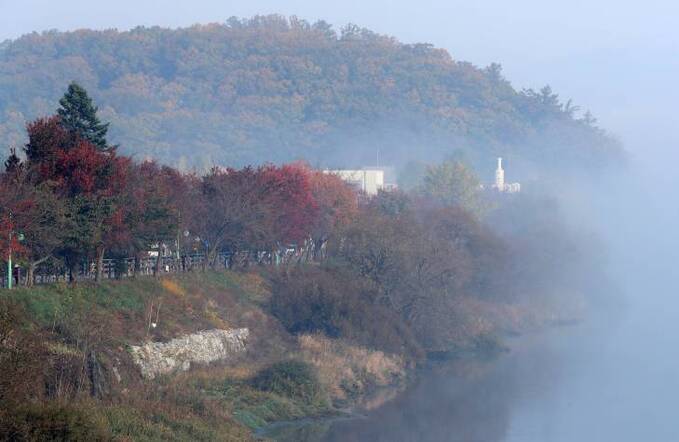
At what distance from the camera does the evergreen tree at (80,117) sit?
43375 mm

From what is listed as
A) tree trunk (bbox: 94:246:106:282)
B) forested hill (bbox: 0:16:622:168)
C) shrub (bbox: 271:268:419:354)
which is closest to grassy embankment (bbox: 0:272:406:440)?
tree trunk (bbox: 94:246:106:282)

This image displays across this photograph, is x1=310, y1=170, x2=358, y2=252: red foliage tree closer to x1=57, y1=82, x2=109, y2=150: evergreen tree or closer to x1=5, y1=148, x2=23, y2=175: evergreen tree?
x1=57, y1=82, x2=109, y2=150: evergreen tree

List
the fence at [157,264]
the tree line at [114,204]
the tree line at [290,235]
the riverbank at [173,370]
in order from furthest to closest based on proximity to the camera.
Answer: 1. the fence at [157,264]
2. the tree line at [290,235]
3. the tree line at [114,204]
4. the riverbank at [173,370]

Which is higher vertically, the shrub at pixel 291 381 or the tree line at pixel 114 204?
the tree line at pixel 114 204

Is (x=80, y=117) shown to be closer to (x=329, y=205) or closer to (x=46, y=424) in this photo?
(x=329, y=205)

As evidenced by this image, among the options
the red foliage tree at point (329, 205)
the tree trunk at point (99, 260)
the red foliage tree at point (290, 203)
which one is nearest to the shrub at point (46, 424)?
the tree trunk at point (99, 260)

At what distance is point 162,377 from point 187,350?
340 centimetres

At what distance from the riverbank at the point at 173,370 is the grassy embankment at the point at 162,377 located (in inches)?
1.7

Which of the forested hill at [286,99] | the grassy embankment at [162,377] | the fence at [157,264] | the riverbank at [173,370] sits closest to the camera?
the grassy embankment at [162,377]

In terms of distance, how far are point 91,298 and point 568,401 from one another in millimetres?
22104

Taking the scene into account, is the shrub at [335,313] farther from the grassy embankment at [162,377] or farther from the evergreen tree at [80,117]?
the evergreen tree at [80,117]

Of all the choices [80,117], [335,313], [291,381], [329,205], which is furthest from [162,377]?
[329,205]

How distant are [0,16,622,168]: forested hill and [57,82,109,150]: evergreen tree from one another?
3672 inches

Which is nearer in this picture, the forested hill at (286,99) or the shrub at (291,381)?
the shrub at (291,381)
